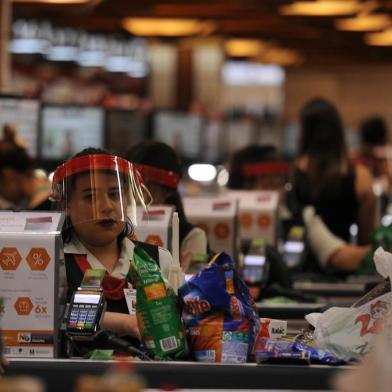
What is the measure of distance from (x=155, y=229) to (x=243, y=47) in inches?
765

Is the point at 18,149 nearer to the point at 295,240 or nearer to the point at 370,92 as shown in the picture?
the point at 295,240

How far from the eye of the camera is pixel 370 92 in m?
32.2

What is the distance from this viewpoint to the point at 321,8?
1309 cm

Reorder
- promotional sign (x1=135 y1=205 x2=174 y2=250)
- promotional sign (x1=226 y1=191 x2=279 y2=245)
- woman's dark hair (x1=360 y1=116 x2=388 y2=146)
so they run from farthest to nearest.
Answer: woman's dark hair (x1=360 y1=116 x2=388 y2=146) → promotional sign (x1=226 y1=191 x2=279 y2=245) → promotional sign (x1=135 y1=205 x2=174 y2=250)

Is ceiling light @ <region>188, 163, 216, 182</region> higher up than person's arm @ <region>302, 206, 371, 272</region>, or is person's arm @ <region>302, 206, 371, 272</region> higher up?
person's arm @ <region>302, 206, 371, 272</region>

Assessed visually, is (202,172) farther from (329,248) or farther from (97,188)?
(97,188)

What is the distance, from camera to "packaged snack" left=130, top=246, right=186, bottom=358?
3.58m

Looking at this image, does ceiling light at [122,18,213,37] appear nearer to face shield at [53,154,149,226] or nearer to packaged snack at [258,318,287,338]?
face shield at [53,154,149,226]

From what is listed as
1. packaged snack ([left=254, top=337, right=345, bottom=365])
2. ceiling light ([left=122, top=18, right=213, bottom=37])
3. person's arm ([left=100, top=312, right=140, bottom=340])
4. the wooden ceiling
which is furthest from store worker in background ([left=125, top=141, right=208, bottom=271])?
ceiling light ([left=122, top=18, right=213, bottom=37])

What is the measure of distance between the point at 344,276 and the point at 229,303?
423 centimetres

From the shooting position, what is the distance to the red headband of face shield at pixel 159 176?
18.1ft

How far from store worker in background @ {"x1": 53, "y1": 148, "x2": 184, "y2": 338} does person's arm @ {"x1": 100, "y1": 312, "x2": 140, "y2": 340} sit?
0.31 m

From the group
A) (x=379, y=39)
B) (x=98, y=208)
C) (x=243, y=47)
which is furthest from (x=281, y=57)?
(x=98, y=208)

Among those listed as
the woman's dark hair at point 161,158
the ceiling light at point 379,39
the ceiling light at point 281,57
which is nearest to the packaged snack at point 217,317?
the woman's dark hair at point 161,158
